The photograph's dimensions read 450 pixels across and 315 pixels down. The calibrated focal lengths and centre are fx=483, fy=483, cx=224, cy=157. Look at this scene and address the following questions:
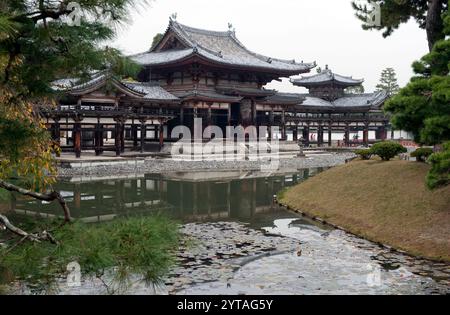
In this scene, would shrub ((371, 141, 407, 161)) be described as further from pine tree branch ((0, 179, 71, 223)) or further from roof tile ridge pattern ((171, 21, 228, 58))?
roof tile ridge pattern ((171, 21, 228, 58))

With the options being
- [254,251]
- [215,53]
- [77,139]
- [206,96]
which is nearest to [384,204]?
[254,251]

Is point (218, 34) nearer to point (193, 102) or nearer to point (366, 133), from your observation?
point (193, 102)

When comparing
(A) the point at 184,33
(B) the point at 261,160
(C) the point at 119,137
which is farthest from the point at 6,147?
(A) the point at 184,33

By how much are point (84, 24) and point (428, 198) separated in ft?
48.1

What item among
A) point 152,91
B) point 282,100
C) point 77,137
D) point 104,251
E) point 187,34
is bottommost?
point 104,251

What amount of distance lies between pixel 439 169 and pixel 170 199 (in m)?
13.9

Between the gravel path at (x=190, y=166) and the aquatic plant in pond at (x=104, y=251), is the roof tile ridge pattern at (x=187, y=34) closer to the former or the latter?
the gravel path at (x=190, y=166)

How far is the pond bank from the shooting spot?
46.8 feet

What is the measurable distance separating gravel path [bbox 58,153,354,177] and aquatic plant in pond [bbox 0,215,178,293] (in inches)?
1105

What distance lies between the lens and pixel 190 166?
124 feet

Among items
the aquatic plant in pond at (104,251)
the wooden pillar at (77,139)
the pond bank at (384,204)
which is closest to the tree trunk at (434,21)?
the pond bank at (384,204)

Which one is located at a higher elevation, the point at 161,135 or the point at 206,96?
the point at 206,96

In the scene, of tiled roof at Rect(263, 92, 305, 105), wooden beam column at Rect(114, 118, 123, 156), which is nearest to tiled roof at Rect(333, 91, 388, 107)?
tiled roof at Rect(263, 92, 305, 105)
